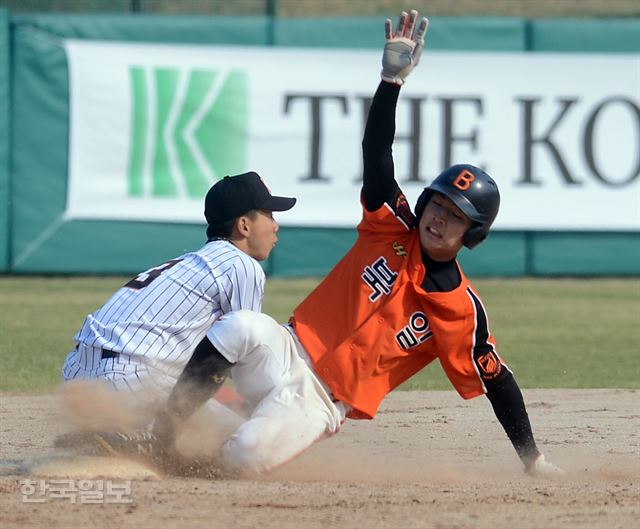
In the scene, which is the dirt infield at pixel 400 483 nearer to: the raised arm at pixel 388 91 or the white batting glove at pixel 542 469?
the white batting glove at pixel 542 469

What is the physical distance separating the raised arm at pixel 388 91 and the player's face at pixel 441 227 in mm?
207

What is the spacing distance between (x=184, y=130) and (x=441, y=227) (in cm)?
953

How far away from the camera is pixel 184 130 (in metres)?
13.9

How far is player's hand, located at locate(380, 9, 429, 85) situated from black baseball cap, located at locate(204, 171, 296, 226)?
2.30 ft

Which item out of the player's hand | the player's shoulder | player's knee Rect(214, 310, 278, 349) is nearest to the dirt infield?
player's knee Rect(214, 310, 278, 349)

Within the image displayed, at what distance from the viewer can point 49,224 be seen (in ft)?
45.0

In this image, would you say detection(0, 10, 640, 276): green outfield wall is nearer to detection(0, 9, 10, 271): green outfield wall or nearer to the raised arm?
detection(0, 9, 10, 271): green outfield wall

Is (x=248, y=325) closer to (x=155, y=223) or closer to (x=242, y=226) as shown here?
(x=242, y=226)

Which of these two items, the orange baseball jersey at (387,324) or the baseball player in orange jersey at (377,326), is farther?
the orange baseball jersey at (387,324)

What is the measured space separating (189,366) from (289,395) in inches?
15.4

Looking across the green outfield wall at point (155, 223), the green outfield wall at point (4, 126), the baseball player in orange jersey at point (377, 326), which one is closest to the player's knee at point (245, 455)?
the baseball player in orange jersey at point (377, 326)

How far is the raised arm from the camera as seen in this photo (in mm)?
4594

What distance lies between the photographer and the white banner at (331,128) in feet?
45.4

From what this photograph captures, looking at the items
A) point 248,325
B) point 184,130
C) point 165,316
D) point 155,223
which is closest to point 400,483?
point 248,325
